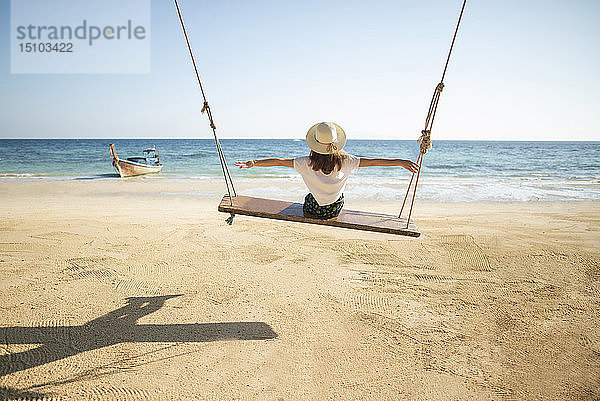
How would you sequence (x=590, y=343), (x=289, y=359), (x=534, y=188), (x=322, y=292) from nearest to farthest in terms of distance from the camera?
(x=289, y=359) → (x=590, y=343) → (x=322, y=292) → (x=534, y=188)

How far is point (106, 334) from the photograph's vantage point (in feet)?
9.94

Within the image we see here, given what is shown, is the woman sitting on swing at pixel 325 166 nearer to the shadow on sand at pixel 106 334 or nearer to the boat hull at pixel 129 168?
the shadow on sand at pixel 106 334

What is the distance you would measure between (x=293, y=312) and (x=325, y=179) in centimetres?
123

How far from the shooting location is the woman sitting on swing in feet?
11.0

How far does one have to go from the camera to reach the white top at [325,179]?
342 centimetres

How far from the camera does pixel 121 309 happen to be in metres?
3.41

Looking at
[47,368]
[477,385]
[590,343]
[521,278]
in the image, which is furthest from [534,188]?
[47,368]

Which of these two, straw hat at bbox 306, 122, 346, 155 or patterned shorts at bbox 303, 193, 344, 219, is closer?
straw hat at bbox 306, 122, 346, 155

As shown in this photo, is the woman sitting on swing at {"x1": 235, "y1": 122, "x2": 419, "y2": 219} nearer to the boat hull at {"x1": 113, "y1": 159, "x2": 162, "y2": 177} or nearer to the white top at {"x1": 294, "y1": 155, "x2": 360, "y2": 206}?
the white top at {"x1": 294, "y1": 155, "x2": 360, "y2": 206}

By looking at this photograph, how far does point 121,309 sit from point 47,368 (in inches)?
32.6

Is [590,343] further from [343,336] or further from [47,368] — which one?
[47,368]

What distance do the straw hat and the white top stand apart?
0.16 meters

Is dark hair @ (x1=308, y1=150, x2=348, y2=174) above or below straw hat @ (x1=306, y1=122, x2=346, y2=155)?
below

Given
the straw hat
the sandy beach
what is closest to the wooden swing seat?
the straw hat
